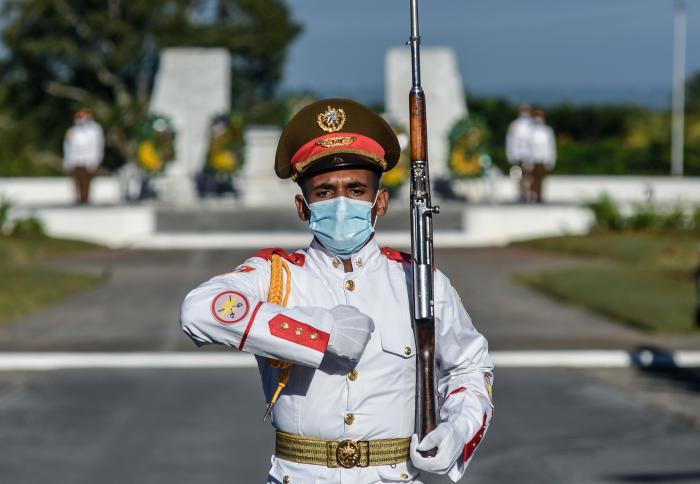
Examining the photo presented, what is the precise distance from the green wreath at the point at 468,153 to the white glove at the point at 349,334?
84.7 feet

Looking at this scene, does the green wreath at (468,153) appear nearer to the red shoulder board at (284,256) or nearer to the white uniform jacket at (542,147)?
the white uniform jacket at (542,147)

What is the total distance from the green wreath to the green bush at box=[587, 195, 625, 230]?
12.5 feet

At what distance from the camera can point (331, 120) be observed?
4.03 m

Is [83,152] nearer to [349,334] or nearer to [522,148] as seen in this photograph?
[522,148]

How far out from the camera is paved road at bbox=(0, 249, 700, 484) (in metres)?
8.90

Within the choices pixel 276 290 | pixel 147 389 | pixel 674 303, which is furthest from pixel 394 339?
pixel 674 303

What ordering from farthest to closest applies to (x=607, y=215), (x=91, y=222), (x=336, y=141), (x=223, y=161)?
(x=223, y=161) → (x=91, y=222) → (x=607, y=215) → (x=336, y=141)

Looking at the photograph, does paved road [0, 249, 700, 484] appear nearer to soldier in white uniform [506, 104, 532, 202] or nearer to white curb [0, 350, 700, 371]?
white curb [0, 350, 700, 371]

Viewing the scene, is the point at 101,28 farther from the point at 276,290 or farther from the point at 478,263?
the point at 276,290

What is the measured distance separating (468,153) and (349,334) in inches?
1026

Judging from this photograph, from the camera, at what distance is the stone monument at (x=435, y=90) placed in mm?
34281

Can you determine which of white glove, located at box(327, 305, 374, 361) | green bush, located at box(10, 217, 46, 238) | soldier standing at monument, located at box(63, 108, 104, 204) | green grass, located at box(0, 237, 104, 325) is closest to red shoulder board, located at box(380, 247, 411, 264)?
white glove, located at box(327, 305, 374, 361)

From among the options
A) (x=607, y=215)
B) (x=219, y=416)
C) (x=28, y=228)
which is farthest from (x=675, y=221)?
(x=219, y=416)

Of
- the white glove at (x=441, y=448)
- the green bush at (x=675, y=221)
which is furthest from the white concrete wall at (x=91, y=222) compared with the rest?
the white glove at (x=441, y=448)
